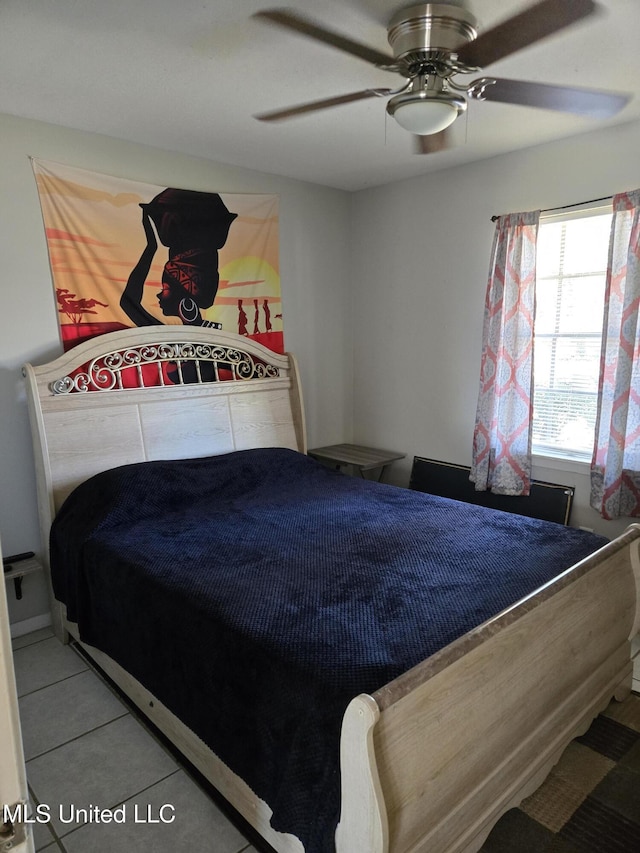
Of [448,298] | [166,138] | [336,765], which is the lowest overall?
[336,765]

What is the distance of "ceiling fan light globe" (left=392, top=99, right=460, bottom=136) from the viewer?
1752 millimetres

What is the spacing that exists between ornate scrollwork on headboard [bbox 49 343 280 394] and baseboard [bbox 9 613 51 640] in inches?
48.1

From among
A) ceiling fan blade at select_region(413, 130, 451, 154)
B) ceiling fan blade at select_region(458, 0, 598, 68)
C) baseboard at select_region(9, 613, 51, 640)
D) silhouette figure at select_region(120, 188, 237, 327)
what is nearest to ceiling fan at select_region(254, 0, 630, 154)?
ceiling fan blade at select_region(458, 0, 598, 68)

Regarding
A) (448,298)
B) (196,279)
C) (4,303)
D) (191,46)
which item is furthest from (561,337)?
(4,303)

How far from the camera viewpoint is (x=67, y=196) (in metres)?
2.84

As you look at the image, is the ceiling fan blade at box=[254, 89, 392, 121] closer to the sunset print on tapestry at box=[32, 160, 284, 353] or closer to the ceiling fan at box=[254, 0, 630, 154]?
the ceiling fan at box=[254, 0, 630, 154]

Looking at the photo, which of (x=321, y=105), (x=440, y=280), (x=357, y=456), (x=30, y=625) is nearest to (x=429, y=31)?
(x=321, y=105)

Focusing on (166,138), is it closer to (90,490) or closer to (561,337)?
(90,490)

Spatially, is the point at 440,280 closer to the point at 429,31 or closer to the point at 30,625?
the point at 429,31

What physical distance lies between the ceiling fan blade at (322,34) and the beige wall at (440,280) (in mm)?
1509

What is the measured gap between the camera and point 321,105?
86.7 inches

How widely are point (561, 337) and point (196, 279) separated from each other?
85.8 inches

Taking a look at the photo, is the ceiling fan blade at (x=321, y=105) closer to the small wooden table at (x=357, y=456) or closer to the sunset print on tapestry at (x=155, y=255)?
the sunset print on tapestry at (x=155, y=255)

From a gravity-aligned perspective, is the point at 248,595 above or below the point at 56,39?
below
